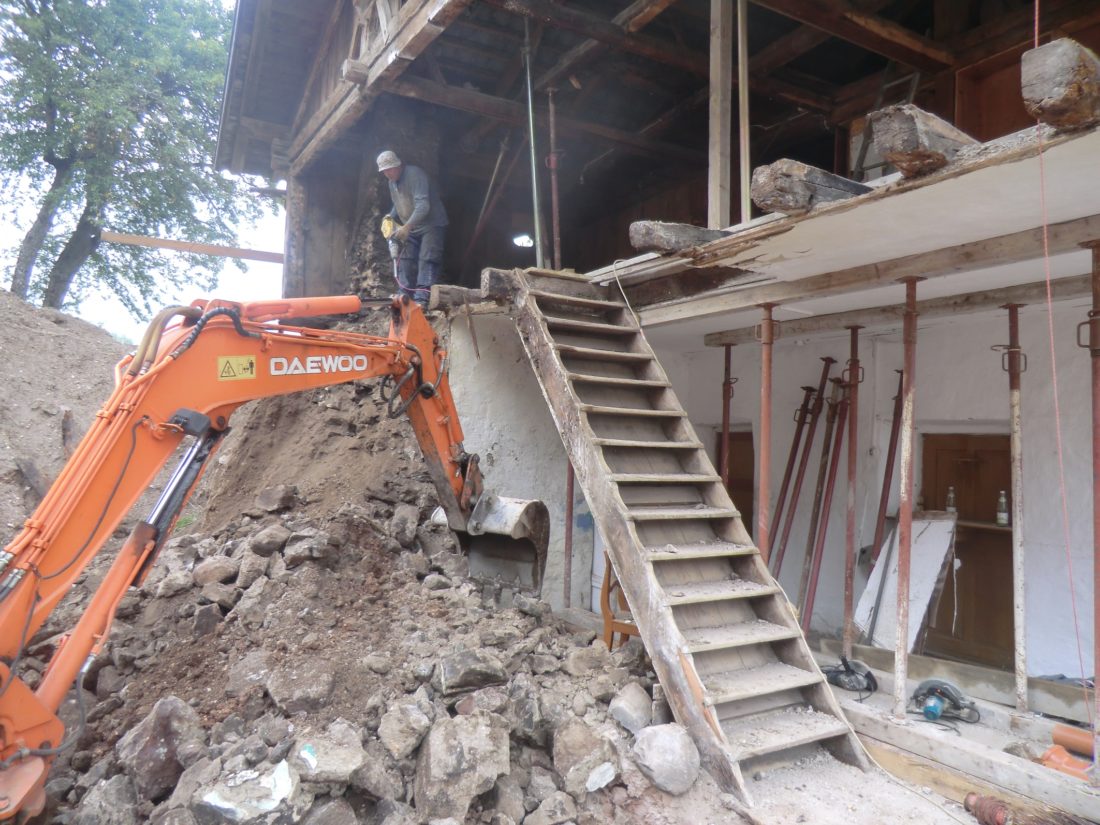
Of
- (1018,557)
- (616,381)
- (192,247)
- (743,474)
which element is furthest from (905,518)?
(192,247)

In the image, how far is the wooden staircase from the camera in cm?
342

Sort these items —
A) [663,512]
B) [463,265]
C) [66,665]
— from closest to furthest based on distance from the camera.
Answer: [66,665], [663,512], [463,265]

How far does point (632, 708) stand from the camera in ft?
11.7

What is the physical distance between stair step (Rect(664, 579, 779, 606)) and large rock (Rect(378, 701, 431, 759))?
142 cm

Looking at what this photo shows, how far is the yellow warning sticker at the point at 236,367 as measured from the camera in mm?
3453

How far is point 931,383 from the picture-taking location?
18.5ft

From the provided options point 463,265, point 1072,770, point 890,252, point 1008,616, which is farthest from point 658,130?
point 1072,770

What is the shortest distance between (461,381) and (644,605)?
12.1ft

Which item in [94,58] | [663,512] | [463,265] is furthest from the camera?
[94,58]

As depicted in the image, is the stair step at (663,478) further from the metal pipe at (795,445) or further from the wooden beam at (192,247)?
the wooden beam at (192,247)

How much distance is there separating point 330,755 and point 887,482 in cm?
461

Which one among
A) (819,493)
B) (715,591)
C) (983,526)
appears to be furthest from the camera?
(819,493)

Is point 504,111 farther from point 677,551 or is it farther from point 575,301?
point 677,551

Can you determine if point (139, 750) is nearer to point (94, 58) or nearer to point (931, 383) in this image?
point (931, 383)
